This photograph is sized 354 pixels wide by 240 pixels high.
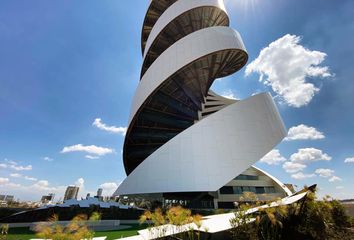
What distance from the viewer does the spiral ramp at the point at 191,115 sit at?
11.8 meters

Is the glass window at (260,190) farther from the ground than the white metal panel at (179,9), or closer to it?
closer to it

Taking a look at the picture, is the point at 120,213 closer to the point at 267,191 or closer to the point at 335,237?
the point at 335,237

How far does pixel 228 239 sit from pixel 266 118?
38.8 ft

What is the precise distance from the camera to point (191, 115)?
2017 centimetres

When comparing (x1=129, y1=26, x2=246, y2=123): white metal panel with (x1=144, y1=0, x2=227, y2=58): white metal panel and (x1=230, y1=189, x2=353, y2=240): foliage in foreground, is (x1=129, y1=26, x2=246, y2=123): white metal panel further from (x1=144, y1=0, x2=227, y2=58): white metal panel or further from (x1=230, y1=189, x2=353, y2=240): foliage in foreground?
(x1=230, y1=189, x2=353, y2=240): foliage in foreground

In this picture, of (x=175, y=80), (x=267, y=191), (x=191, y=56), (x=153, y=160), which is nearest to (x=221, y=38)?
(x=191, y=56)

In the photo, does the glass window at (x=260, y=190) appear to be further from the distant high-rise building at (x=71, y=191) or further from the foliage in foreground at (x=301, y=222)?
the distant high-rise building at (x=71, y=191)

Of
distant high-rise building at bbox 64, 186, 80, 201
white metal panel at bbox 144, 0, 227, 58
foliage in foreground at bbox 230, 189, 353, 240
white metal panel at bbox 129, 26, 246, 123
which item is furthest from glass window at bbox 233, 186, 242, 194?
distant high-rise building at bbox 64, 186, 80, 201

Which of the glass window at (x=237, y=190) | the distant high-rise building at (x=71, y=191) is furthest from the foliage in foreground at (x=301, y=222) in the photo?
the distant high-rise building at (x=71, y=191)

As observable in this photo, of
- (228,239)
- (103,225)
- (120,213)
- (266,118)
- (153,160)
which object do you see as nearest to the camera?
(228,239)

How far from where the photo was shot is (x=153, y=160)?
13070 mm

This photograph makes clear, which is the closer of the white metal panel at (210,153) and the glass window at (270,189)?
the white metal panel at (210,153)

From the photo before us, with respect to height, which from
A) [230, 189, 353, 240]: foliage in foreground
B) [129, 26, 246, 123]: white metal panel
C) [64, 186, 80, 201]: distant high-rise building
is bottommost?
[230, 189, 353, 240]: foliage in foreground

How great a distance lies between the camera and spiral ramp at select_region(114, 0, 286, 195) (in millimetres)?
11820
